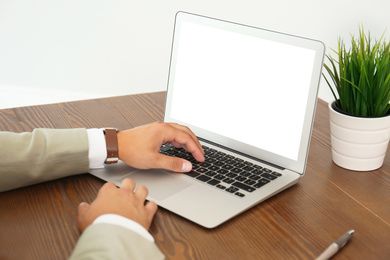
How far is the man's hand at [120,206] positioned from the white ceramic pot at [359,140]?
46cm

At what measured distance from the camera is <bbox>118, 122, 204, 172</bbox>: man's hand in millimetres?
1016

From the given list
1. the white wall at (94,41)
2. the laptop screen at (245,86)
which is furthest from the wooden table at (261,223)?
the white wall at (94,41)

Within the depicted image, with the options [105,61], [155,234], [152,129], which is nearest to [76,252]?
[155,234]

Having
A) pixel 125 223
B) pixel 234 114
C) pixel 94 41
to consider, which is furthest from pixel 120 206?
pixel 94 41

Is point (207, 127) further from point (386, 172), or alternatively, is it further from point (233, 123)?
point (386, 172)

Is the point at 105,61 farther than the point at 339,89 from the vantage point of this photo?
Yes

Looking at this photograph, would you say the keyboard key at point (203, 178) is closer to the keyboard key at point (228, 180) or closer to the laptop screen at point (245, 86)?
the keyboard key at point (228, 180)

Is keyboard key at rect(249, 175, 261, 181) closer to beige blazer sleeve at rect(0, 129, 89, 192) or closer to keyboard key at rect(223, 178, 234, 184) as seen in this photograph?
keyboard key at rect(223, 178, 234, 184)

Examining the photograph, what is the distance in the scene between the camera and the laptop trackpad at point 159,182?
37.3 inches

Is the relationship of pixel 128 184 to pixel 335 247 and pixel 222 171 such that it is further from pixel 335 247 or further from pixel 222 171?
pixel 335 247

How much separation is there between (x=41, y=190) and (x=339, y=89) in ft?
2.22

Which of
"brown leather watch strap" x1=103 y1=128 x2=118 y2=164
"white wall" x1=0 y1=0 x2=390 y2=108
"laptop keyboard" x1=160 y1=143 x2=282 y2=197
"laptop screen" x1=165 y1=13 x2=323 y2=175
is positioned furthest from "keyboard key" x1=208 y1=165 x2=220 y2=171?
"white wall" x1=0 y1=0 x2=390 y2=108

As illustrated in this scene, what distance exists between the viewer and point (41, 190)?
0.97m

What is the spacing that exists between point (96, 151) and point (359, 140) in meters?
0.57
